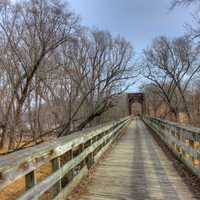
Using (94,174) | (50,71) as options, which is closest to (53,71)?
(50,71)

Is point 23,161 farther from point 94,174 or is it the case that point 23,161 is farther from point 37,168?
point 94,174

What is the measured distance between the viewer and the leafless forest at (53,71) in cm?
1119

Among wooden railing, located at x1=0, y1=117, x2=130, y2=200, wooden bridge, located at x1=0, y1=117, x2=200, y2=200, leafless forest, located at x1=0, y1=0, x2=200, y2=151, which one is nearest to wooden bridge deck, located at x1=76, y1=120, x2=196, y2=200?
wooden bridge, located at x1=0, y1=117, x2=200, y2=200

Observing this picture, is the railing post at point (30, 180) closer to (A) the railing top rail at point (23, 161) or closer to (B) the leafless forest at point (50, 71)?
(A) the railing top rail at point (23, 161)

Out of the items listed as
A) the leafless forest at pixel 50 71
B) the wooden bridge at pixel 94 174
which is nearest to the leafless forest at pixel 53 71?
the leafless forest at pixel 50 71

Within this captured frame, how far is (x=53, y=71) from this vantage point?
14297 mm

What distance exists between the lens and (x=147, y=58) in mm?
29781

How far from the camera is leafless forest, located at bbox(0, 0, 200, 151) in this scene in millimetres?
11188

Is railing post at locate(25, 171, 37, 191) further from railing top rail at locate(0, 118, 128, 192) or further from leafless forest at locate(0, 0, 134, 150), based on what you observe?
leafless forest at locate(0, 0, 134, 150)

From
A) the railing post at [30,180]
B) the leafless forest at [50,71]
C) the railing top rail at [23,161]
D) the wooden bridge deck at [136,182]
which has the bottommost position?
the wooden bridge deck at [136,182]

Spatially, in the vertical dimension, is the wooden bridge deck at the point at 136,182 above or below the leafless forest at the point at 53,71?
below

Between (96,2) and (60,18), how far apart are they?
275 centimetres

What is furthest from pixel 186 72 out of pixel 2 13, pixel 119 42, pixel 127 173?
pixel 127 173

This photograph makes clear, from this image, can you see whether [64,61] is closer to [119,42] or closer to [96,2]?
[96,2]
